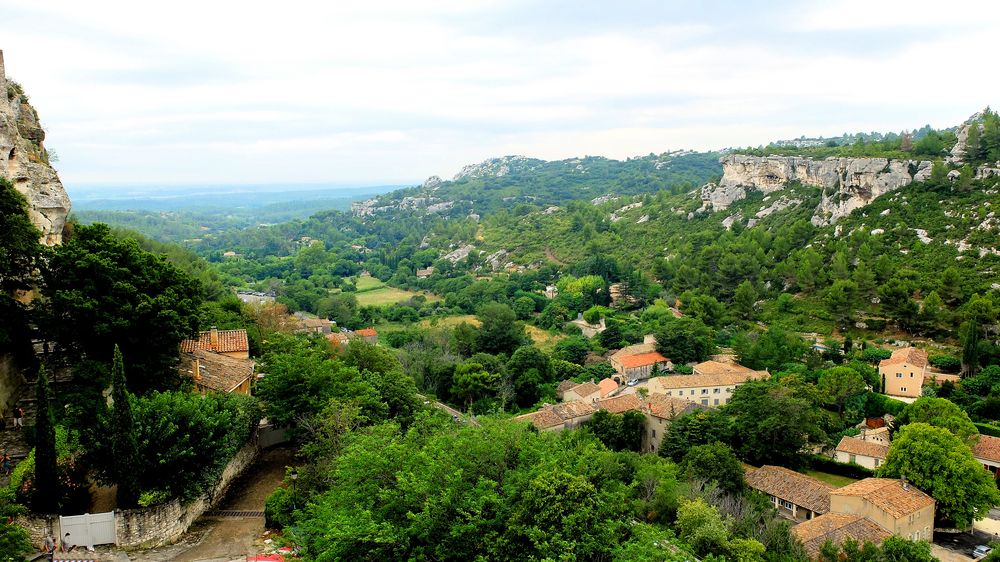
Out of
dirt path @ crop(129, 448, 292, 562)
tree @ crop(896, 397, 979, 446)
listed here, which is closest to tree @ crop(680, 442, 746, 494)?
tree @ crop(896, 397, 979, 446)

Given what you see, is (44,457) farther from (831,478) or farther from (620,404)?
(831,478)

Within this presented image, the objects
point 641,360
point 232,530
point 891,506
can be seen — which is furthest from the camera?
point 641,360

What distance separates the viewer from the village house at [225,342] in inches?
965

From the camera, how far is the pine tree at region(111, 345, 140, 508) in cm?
1394

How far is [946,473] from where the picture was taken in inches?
923

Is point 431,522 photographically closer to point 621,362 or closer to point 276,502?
point 276,502

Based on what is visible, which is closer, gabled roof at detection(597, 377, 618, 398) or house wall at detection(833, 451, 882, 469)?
house wall at detection(833, 451, 882, 469)

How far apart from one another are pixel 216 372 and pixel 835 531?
2046 centimetres

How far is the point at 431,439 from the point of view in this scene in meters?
14.2

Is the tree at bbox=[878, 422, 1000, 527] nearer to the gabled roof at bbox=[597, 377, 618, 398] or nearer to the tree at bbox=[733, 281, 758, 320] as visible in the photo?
the gabled roof at bbox=[597, 377, 618, 398]

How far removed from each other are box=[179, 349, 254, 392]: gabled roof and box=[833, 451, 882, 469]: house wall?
80.5 ft

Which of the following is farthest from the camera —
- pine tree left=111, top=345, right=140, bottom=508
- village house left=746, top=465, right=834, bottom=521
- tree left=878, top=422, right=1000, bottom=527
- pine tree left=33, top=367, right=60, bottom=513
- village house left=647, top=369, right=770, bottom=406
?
village house left=647, top=369, right=770, bottom=406

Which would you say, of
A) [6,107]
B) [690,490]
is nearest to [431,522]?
[690,490]

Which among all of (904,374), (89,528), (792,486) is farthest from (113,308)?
(904,374)
